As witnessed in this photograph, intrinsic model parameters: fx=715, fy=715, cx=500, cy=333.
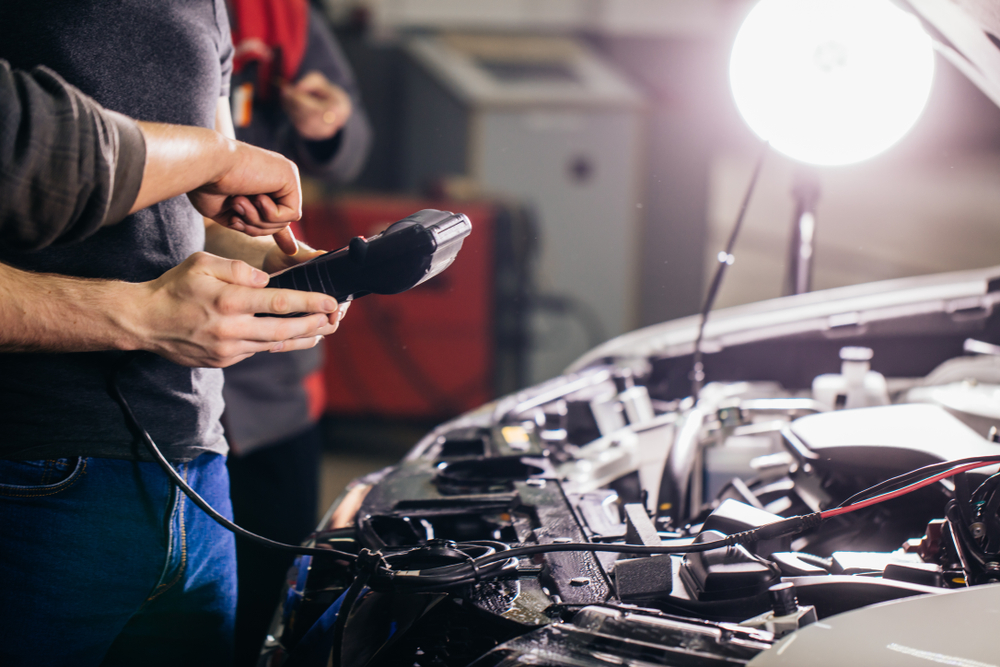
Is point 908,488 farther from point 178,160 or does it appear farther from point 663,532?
point 178,160

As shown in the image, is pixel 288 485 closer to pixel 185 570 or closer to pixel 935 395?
pixel 185 570

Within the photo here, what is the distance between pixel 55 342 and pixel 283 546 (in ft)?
0.90

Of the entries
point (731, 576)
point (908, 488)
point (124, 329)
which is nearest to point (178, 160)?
point (124, 329)

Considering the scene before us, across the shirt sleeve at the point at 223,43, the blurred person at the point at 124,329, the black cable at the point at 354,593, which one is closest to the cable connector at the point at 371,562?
the black cable at the point at 354,593

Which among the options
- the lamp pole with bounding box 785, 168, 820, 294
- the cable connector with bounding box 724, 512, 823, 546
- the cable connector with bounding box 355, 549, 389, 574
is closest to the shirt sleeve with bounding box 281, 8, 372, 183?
the lamp pole with bounding box 785, 168, 820, 294

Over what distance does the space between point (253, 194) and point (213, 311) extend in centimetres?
12

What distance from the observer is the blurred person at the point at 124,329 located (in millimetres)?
569

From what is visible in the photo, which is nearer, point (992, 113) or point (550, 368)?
point (992, 113)

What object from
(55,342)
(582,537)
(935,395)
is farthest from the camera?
(935,395)

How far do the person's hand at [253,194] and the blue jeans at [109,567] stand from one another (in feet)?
0.86

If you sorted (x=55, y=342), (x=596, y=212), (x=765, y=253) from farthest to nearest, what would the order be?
(x=765, y=253) < (x=596, y=212) < (x=55, y=342)

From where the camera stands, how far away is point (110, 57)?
0.66 metres

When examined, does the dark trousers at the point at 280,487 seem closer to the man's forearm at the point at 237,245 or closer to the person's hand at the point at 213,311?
the man's forearm at the point at 237,245

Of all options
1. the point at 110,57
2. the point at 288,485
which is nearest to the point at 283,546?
the point at 110,57
